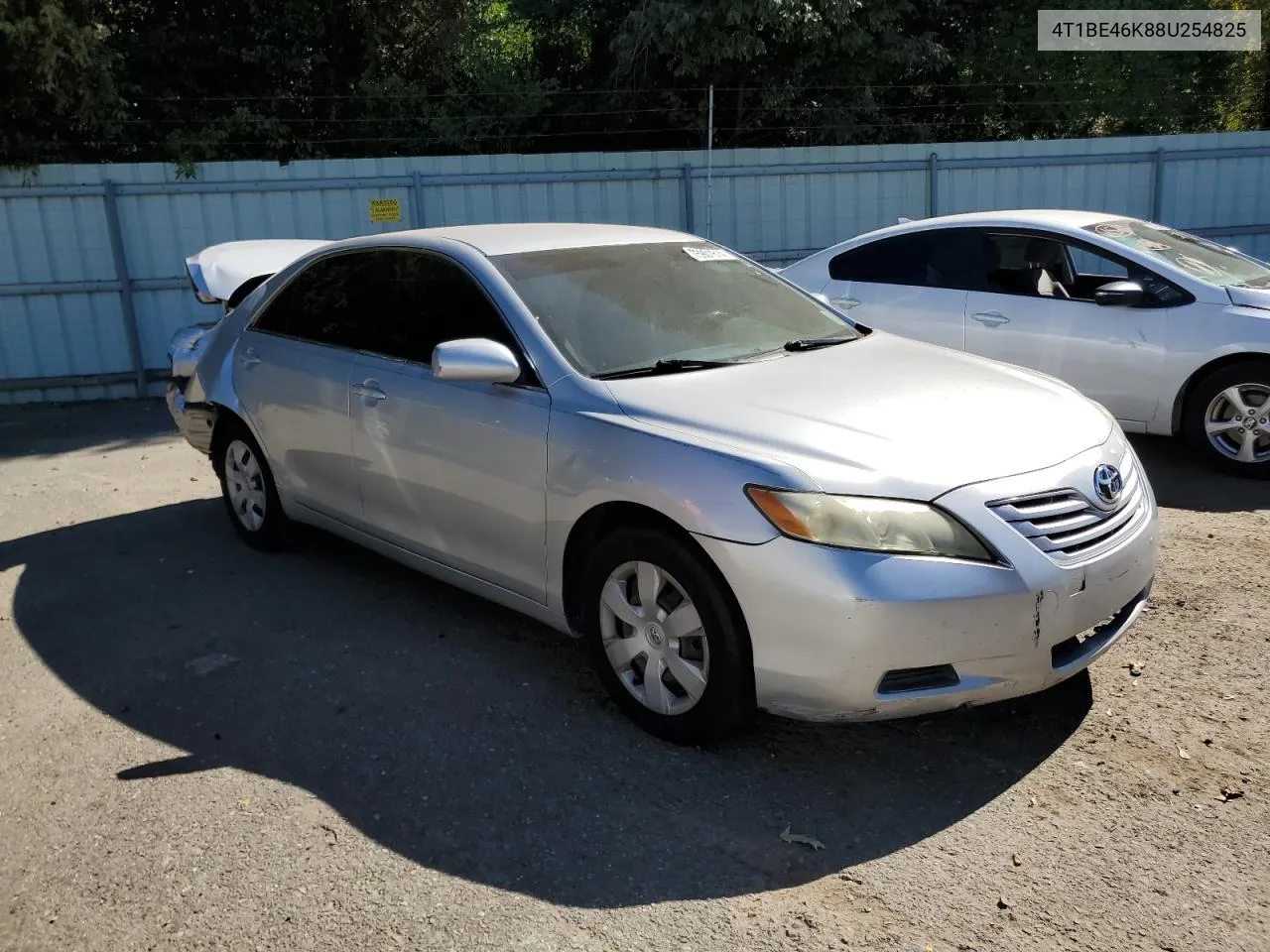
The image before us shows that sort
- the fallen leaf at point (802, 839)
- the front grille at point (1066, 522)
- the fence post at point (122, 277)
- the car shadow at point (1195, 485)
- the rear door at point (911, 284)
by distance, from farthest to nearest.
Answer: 1. the fence post at point (122, 277)
2. the rear door at point (911, 284)
3. the car shadow at point (1195, 485)
4. the front grille at point (1066, 522)
5. the fallen leaf at point (802, 839)

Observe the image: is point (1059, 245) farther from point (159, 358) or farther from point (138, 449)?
point (159, 358)

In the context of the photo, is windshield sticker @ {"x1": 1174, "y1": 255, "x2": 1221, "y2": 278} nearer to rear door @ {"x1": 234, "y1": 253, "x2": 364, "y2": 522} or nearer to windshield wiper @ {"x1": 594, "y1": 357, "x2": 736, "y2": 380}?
windshield wiper @ {"x1": 594, "y1": 357, "x2": 736, "y2": 380}

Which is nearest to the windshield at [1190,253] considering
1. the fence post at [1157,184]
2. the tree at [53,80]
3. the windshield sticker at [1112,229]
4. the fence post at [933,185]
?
the windshield sticker at [1112,229]

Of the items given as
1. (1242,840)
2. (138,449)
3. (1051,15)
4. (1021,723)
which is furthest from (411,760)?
(1051,15)

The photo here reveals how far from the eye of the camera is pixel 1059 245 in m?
7.14

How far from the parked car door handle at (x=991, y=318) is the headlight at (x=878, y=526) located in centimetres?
422

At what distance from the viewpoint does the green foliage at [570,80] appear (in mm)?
12586

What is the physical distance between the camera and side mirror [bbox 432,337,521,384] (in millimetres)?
4043

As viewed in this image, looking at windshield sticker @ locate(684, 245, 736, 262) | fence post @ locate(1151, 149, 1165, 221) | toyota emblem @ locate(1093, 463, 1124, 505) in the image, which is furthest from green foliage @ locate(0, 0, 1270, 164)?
toyota emblem @ locate(1093, 463, 1124, 505)

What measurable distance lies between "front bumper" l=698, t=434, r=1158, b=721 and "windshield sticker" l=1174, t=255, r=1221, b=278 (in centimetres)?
407

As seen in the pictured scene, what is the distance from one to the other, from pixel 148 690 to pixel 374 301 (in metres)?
1.85

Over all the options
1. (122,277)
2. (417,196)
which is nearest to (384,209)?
(417,196)

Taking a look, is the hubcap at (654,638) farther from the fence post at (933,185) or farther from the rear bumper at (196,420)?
the fence post at (933,185)

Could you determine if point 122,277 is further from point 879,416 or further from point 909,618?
point 909,618
